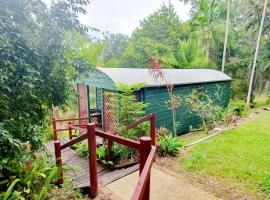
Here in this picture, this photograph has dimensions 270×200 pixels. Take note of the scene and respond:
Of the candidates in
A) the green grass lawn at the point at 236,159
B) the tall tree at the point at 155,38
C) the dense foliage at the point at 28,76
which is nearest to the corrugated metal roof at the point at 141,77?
the green grass lawn at the point at 236,159

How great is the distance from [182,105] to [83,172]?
491cm

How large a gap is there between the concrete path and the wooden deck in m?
0.21

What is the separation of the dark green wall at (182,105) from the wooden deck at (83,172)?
2.64 meters

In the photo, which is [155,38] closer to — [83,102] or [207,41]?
[207,41]

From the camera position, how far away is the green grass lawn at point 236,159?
13.7 ft

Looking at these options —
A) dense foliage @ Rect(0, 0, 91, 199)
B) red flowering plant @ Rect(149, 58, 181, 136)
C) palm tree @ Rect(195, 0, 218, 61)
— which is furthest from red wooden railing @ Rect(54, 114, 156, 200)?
palm tree @ Rect(195, 0, 218, 61)

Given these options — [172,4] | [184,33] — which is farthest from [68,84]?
[172,4]

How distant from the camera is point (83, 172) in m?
4.92

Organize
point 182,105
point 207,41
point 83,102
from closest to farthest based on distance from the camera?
point 182,105, point 83,102, point 207,41

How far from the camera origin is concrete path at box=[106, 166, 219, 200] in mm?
3453

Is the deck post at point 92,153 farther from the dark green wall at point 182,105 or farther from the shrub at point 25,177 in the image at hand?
the dark green wall at point 182,105

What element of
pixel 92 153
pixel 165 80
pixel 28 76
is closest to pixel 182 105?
pixel 165 80

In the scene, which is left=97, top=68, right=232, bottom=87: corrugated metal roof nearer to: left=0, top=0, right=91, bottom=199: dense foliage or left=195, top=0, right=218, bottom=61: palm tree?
left=0, top=0, right=91, bottom=199: dense foliage

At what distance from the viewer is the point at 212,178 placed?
166 inches
